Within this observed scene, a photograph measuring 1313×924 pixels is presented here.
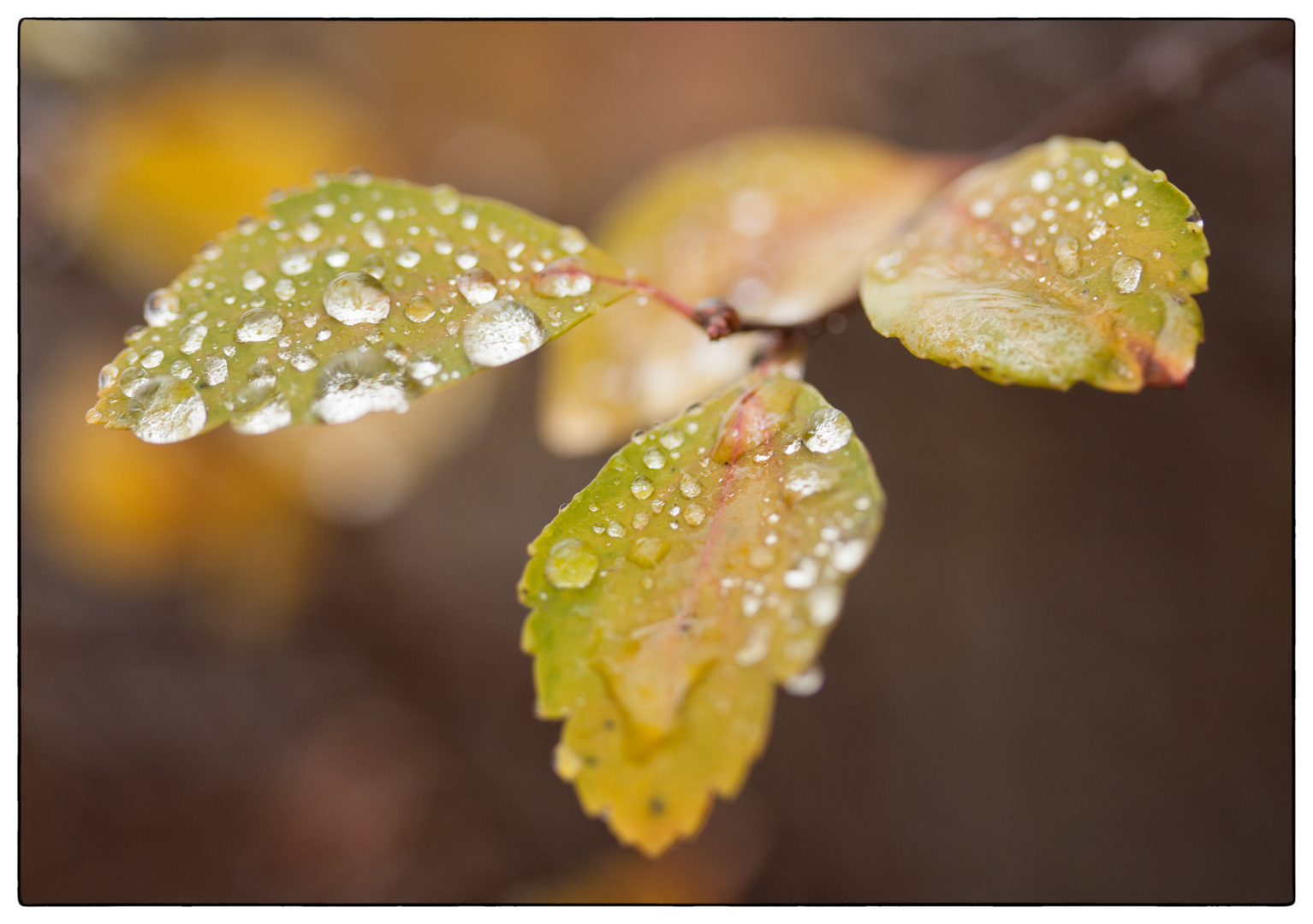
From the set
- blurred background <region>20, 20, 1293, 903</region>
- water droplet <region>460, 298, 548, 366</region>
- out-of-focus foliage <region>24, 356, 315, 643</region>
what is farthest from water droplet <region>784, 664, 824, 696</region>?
out-of-focus foliage <region>24, 356, 315, 643</region>

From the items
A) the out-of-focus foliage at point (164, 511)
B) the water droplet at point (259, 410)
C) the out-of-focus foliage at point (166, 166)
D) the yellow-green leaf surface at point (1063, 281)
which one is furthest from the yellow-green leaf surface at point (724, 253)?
the out-of-focus foliage at point (164, 511)

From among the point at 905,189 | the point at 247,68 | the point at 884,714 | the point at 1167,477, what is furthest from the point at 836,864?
the point at 247,68

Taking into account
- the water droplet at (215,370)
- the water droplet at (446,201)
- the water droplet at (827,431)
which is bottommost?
the water droplet at (827,431)

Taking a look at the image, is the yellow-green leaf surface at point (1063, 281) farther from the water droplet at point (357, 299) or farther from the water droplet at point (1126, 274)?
the water droplet at point (357, 299)

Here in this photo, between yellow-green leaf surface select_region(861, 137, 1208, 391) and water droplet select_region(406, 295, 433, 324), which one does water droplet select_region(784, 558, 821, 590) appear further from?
water droplet select_region(406, 295, 433, 324)

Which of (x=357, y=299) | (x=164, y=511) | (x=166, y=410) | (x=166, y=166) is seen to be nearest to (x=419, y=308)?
(x=357, y=299)

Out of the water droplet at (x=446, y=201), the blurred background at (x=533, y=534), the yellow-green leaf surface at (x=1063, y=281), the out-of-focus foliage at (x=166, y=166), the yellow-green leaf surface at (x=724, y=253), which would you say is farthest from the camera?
the blurred background at (x=533, y=534)

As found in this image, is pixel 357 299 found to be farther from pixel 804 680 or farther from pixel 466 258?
pixel 804 680
